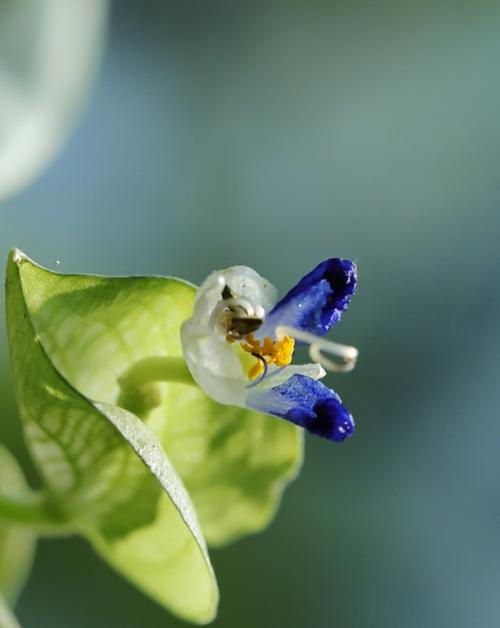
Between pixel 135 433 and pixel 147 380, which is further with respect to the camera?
pixel 147 380

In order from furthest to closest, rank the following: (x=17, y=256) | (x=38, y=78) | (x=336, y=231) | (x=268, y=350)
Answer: (x=336, y=231) → (x=38, y=78) → (x=268, y=350) → (x=17, y=256)

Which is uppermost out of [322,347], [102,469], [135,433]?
[322,347]

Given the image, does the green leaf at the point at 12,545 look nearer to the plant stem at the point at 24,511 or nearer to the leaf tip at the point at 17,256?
the plant stem at the point at 24,511

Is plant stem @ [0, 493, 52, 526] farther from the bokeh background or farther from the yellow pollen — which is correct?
the bokeh background

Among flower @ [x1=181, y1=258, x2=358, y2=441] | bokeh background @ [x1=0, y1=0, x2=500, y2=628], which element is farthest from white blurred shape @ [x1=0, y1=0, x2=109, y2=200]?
flower @ [x1=181, y1=258, x2=358, y2=441]

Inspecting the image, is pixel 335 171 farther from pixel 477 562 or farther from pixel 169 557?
pixel 169 557

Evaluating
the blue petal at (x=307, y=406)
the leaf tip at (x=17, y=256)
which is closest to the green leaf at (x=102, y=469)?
the leaf tip at (x=17, y=256)

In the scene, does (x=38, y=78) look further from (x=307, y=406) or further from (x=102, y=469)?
(x=307, y=406)

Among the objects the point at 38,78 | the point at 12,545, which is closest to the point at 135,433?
the point at 12,545

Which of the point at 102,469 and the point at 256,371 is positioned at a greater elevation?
the point at 256,371
